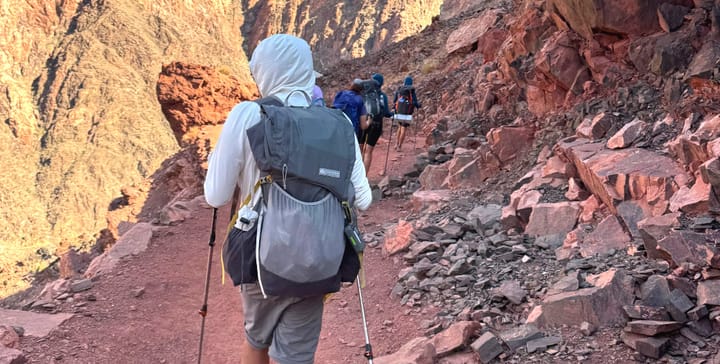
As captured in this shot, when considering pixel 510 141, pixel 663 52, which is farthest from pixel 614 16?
pixel 510 141

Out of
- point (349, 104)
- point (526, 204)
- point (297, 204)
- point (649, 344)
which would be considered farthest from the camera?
point (349, 104)

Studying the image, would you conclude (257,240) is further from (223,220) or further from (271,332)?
(223,220)

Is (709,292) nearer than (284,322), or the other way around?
(284,322)

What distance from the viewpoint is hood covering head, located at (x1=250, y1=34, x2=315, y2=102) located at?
276cm

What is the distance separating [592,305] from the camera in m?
4.01

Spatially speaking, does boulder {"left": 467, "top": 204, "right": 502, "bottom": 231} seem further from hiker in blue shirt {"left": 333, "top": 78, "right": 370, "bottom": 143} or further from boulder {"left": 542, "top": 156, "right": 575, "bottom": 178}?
hiker in blue shirt {"left": 333, "top": 78, "right": 370, "bottom": 143}

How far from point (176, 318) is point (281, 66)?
142 inches

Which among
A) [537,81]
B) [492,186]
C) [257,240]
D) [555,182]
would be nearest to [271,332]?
[257,240]

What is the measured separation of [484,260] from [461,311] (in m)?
0.88

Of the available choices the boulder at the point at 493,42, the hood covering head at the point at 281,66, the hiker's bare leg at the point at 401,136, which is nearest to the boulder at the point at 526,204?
the hood covering head at the point at 281,66

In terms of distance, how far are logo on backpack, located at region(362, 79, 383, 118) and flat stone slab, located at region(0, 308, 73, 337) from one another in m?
4.36

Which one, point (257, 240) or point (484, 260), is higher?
point (257, 240)

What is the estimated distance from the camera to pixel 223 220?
859 centimetres

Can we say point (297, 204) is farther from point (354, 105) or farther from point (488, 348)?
point (354, 105)
